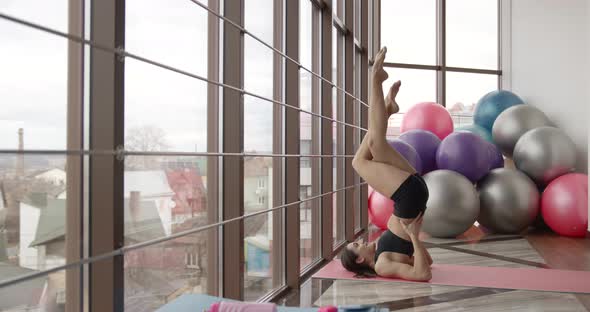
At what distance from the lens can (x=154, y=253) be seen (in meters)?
1.57

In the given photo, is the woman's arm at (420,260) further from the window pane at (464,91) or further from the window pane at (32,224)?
the window pane at (464,91)

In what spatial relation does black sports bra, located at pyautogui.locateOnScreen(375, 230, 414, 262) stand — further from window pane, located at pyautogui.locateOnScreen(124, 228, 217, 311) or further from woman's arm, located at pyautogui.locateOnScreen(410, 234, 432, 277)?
window pane, located at pyautogui.locateOnScreen(124, 228, 217, 311)

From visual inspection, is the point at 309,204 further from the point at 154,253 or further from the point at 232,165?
the point at 154,253

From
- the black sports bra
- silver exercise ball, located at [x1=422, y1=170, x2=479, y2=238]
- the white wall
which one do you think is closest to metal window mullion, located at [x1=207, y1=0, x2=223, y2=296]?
the black sports bra

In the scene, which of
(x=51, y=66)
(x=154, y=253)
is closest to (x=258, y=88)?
(x=154, y=253)

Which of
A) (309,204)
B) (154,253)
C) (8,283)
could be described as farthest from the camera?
(309,204)

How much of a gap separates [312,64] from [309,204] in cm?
89

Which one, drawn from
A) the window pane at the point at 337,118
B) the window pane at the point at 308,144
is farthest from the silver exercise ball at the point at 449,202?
the window pane at the point at 308,144

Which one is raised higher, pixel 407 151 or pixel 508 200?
A: pixel 407 151

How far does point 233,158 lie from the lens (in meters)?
1.85

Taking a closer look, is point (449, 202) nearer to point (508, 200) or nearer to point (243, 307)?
point (508, 200)

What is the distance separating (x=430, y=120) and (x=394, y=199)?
251 centimetres

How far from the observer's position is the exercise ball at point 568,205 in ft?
13.5

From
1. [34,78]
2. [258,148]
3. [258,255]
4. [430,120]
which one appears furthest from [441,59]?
[34,78]
